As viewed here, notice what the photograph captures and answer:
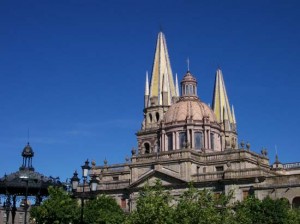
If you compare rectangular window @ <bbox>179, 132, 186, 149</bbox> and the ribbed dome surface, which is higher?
the ribbed dome surface

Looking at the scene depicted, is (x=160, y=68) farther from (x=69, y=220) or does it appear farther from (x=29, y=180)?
(x=29, y=180)

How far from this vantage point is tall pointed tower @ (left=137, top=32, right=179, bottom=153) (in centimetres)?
7512

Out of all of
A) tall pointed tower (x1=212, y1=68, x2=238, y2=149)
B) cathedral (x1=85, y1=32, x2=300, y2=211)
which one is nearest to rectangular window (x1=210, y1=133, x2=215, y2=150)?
cathedral (x1=85, y1=32, x2=300, y2=211)

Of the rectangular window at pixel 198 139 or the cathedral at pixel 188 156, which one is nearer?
the cathedral at pixel 188 156

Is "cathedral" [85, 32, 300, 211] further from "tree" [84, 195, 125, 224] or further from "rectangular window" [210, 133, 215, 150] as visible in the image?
"tree" [84, 195, 125, 224]

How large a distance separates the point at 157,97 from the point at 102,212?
30.7 m

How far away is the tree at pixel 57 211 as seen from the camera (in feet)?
172

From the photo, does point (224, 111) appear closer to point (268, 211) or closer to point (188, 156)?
point (188, 156)

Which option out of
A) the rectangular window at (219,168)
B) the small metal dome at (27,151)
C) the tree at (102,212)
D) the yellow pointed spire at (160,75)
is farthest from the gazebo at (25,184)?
the yellow pointed spire at (160,75)

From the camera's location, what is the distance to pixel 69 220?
52.8m

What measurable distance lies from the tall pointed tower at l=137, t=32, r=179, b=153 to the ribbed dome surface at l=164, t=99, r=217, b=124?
6.66m

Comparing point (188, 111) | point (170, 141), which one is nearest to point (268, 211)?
point (170, 141)

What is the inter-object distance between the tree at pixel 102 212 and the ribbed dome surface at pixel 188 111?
16.7 m

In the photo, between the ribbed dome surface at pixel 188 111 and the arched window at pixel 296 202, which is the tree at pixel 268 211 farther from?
the ribbed dome surface at pixel 188 111
